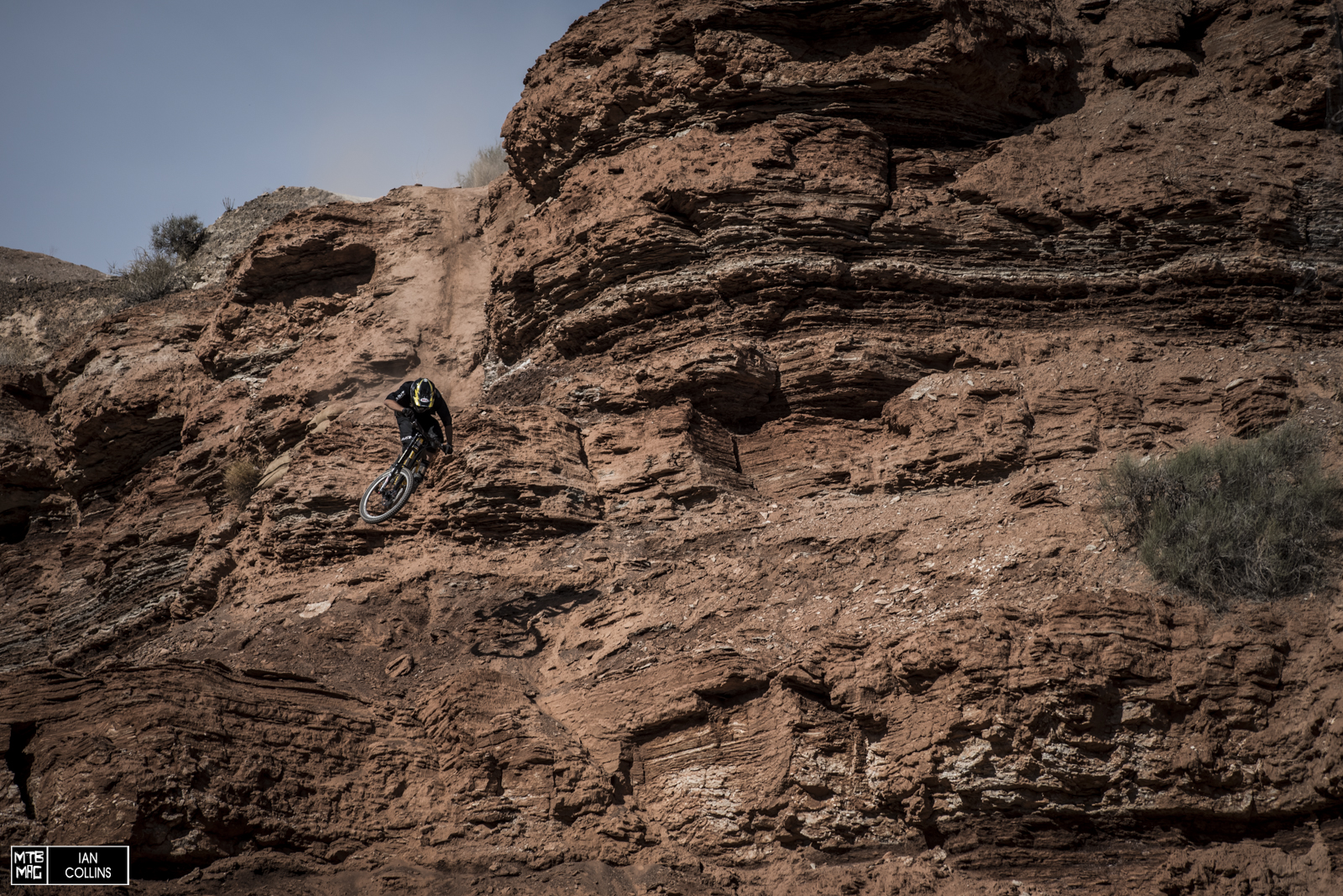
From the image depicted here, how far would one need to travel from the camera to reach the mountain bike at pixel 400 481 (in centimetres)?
1144

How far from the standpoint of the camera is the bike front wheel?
11.4m

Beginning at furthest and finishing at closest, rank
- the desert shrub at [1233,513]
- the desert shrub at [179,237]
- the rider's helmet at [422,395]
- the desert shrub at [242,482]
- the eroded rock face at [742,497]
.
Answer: the desert shrub at [179,237]
the desert shrub at [242,482]
the rider's helmet at [422,395]
the desert shrub at [1233,513]
the eroded rock face at [742,497]

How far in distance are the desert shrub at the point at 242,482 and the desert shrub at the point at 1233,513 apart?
491 inches

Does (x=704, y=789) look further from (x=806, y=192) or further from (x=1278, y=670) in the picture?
(x=806, y=192)

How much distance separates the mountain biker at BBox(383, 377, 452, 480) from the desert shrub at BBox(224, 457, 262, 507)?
493cm

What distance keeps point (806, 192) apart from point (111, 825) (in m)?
10.7

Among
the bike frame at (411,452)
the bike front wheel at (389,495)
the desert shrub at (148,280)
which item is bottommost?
the bike front wheel at (389,495)

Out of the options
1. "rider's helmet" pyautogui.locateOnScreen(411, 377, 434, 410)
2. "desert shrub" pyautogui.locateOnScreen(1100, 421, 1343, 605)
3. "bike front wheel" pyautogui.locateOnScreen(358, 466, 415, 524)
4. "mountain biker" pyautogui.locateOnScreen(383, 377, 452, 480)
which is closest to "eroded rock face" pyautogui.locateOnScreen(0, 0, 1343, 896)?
"desert shrub" pyautogui.locateOnScreen(1100, 421, 1343, 605)

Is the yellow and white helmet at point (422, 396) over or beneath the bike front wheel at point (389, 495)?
over

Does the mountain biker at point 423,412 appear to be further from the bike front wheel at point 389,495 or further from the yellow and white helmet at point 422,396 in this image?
the bike front wheel at point 389,495

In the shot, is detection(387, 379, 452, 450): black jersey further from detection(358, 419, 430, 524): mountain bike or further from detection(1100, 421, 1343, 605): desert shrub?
detection(1100, 421, 1343, 605): desert shrub

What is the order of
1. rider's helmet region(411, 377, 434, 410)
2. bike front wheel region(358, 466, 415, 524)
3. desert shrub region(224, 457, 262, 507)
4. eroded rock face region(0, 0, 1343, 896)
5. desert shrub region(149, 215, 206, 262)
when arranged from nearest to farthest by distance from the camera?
1. eroded rock face region(0, 0, 1343, 896)
2. bike front wheel region(358, 466, 415, 524)
3. rider's helmet region(411, 377, 434, 410)
4. desert shrub region(224, 457, 262, 507)
5. desert shrub region(149, 215, 206, 262)

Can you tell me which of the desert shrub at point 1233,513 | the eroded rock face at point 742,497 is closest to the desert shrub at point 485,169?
the eroded rock face at point 742,497

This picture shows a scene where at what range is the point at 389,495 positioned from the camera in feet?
38.0
